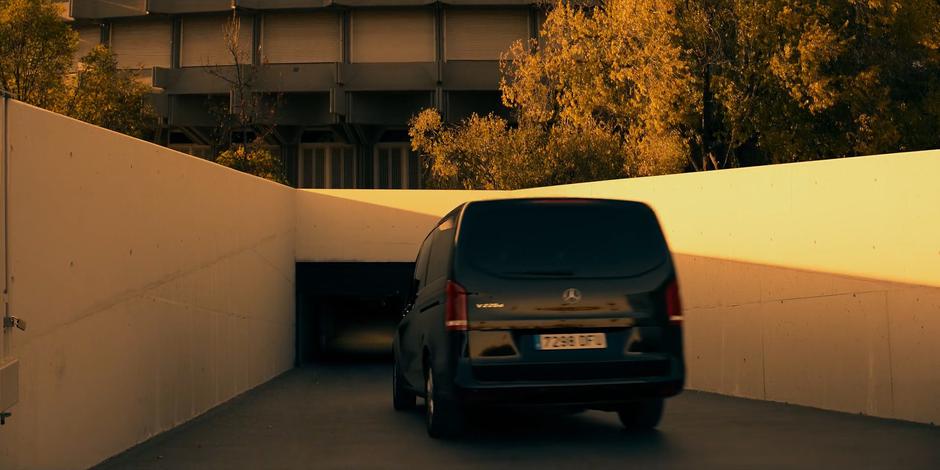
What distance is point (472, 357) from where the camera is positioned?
8742 millimetres

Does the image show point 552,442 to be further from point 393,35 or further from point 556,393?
point 393,35

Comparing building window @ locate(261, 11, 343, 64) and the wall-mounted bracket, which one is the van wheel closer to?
the wall-mounted bracket

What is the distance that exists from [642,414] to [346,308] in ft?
123

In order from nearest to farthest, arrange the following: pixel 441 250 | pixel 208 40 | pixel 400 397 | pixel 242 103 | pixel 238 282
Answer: pixel 441 250 → pixel 400 397 → pixel 238 282 → pixel 242 103 → pixel 208 40

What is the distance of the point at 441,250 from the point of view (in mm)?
9758

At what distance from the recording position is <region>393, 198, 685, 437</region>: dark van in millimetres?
8711

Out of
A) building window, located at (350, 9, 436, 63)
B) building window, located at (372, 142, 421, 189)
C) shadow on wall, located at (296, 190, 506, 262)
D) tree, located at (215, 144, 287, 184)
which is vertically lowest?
shadow on wall, located at (296, 190, 506, 262)

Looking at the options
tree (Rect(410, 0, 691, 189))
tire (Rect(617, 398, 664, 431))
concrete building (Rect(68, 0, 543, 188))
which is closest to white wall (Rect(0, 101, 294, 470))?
tire (Rect(617, 398, 664, 431))

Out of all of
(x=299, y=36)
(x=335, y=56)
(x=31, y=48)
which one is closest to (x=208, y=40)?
(x=299, y=36)

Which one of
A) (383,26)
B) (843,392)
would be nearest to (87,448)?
(843,392)

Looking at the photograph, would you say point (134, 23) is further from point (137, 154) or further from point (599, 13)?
point (137, 154)

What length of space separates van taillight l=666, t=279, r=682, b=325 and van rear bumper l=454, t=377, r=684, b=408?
52 centimetres

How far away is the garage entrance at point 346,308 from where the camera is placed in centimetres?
2398

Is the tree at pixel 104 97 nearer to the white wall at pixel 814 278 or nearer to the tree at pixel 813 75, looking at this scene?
the tree at pixel 813 75
